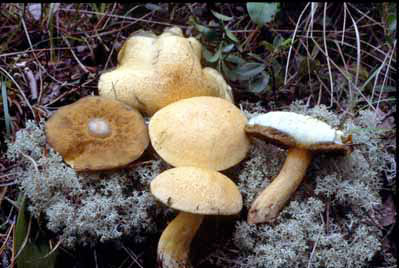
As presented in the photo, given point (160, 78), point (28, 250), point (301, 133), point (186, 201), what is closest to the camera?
point (186, 201)

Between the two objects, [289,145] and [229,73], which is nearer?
[289,145]

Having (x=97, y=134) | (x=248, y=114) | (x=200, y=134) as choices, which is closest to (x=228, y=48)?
(x=248, y=114)

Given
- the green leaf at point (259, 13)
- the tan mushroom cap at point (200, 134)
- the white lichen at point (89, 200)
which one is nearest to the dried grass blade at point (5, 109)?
the white lichen at point (89, 200)

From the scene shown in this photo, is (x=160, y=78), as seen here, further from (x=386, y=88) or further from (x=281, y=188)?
(x=386, y=88)

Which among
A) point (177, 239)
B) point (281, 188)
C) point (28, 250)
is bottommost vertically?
point (28, 250)

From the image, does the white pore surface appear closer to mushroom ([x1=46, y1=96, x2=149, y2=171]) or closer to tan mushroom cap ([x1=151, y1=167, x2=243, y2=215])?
tan mushroom cap ([x1=151, y1=167, x2=243, y2=215])

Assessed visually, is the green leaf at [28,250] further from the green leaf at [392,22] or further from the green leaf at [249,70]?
the green leaf at [392,22]

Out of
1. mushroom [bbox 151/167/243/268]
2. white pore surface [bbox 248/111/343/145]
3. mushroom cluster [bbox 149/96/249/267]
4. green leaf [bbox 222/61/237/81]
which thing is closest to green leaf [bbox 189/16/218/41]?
green leaf [bbox 222/61/237/81]
